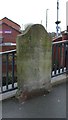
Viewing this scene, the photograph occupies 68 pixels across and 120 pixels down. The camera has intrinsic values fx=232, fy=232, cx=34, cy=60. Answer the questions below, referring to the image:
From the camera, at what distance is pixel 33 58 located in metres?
4.77

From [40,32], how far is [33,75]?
2.97 feet

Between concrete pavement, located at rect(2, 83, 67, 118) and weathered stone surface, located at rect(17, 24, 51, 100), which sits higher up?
weathered stone surface, located at rect(17, 24, 51, 100)

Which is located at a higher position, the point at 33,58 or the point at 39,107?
the point at 33,58

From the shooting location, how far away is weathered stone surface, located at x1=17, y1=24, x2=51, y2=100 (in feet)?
15.3

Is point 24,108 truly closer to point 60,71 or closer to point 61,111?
point 61,111

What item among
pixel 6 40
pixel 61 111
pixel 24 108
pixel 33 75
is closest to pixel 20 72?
pixel 33 75

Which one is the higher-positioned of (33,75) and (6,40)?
(6,40)

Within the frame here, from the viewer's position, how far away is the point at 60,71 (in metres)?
6.10

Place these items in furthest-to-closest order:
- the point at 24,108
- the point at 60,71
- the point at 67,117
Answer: the point at 60,71 → the point at 24,108 → the point at 67,117

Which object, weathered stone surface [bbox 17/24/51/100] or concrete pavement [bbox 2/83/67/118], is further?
weathered stone surface [bbox 17/24/51/100]

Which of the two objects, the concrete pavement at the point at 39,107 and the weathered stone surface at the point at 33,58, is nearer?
the concrete pavement at the point at 39,107

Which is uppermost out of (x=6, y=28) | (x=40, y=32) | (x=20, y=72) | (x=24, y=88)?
(x=6, y=28)

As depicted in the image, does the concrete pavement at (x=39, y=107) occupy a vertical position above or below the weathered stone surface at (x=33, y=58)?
below

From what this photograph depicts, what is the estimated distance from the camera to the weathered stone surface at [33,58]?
183 inches
